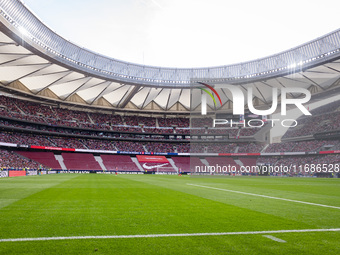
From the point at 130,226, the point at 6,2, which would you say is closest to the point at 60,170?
the point at 6,2

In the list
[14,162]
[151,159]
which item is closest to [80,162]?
[14,162]

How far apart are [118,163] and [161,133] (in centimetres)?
1617

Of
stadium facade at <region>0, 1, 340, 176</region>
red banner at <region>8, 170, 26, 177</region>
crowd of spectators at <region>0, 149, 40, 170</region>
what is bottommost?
red banner at <region>8, 170, 26, 177</region>

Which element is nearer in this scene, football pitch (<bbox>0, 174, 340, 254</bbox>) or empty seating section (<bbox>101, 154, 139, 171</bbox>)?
football pitch (<bbox>0, 174, 340, 254</bbox>)

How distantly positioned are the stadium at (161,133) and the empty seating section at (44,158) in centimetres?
25

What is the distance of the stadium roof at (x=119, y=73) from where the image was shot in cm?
3750

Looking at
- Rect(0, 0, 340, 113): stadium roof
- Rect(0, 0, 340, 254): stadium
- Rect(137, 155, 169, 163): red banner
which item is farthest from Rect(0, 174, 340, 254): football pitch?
Rect(137, 155, 169, 163): red banner

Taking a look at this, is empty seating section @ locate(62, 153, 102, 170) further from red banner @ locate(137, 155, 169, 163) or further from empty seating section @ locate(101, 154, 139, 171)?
red banner @ locate(137, 155, 169, 163)

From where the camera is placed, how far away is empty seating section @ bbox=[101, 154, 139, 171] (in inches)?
2422

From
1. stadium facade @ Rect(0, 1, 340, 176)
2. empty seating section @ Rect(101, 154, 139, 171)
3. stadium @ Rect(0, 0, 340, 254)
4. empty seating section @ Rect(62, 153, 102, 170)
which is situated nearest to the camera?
stadium @ Rect(0, 0, 340, 254)

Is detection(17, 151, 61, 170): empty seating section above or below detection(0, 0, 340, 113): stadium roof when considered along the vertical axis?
below

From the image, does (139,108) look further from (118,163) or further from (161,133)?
(118,163)

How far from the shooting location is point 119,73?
53.9m

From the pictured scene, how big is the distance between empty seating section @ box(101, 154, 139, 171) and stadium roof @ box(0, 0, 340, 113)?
1351 centimetres
